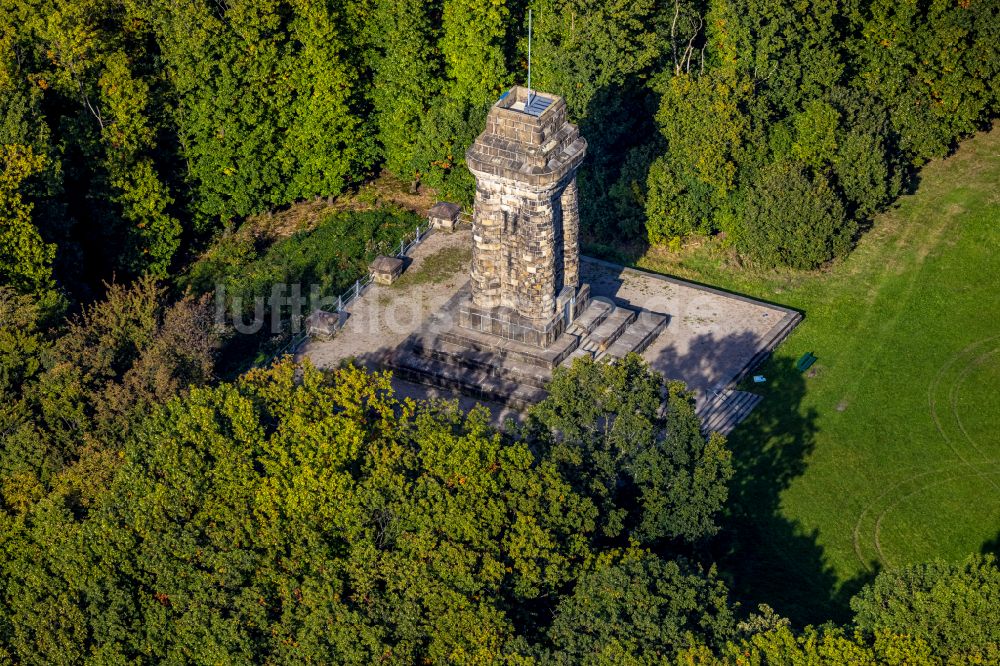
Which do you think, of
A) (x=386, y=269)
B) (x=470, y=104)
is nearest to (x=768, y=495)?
(x=386, y=269)

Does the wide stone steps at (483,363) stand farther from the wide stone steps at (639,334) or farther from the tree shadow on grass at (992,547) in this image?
the tree shadow on grass at (992,547)

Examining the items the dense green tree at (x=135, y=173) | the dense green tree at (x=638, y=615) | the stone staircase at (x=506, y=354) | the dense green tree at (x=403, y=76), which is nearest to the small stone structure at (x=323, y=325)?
the stone staircase at (x=506, y=354)

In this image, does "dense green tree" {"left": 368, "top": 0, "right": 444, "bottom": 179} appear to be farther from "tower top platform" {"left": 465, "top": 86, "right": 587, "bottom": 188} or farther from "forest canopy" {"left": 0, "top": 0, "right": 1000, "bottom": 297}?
"tower top platform" {"left": 465, "top": 86, "right": 587, "bottom": 188}

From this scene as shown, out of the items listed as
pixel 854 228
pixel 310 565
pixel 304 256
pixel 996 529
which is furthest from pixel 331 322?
pixel 996 529

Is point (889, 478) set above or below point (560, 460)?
below

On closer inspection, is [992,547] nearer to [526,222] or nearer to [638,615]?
[638,615]

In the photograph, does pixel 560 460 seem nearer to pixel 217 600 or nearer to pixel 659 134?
pixel 217 600
